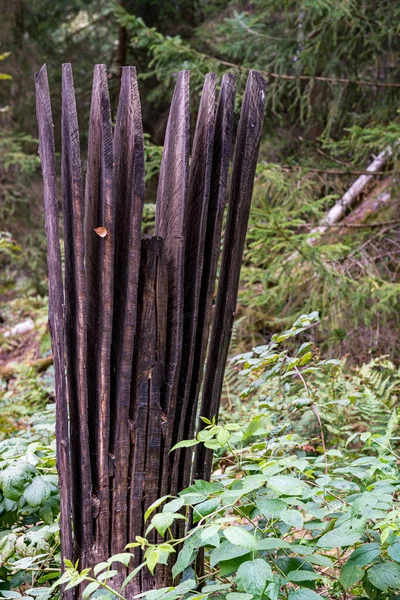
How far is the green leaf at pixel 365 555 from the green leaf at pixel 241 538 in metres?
0.46

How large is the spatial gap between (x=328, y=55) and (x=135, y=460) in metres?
5.73

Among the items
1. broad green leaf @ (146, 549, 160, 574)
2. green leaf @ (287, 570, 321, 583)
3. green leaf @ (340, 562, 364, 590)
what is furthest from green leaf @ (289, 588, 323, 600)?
broad green leaf @ (146, 549, 160, 574)

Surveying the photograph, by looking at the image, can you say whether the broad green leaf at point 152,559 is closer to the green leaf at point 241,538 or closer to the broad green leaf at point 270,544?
the green leaf at point 241,538

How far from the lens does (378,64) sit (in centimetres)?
596

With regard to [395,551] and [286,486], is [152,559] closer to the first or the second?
[286,486]

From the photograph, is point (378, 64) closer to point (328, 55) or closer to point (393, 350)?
point (328, 55)

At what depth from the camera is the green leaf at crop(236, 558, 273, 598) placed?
1272mm

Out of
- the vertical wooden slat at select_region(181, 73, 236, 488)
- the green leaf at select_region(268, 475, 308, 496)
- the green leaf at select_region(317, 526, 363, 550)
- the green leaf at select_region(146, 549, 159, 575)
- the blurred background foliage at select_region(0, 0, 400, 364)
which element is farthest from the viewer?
the blurred background foliage at select_region(0, 0, 400, 364)

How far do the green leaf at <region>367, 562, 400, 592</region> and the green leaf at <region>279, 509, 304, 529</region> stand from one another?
0.90 feet

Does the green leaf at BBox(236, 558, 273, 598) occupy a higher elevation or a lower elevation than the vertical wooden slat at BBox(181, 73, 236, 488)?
lower

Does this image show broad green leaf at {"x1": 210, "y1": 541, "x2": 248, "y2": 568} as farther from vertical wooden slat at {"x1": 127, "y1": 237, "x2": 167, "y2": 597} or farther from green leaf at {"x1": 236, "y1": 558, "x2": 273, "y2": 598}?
vertical wooden slat at {"x1": 127, "y1": 237, "x2": 167, "y2": 597}

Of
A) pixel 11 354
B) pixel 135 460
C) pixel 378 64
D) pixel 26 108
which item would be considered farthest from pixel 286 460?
pixel 26 108

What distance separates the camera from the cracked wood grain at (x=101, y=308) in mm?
1642

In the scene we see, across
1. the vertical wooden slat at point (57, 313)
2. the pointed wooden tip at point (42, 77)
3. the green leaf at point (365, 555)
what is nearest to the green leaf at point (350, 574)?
the green leaf at point (365, 555)
